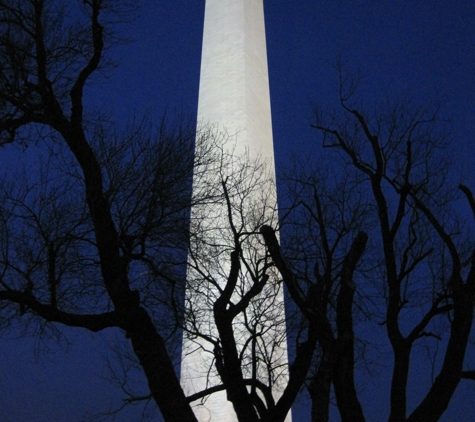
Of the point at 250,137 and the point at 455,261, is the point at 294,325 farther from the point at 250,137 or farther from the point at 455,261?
the point at 250,137

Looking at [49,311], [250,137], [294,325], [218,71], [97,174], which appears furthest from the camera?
[218,71]

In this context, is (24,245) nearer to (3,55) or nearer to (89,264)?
(89,264)

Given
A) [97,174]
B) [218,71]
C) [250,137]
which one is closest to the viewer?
[97,174]

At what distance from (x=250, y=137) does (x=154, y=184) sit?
9.39m

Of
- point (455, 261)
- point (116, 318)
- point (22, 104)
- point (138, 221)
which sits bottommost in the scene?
point (116, 318)

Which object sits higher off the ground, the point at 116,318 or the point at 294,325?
the point at 294,325

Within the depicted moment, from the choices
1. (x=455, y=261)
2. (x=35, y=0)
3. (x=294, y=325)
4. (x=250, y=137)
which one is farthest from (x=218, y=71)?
(x=455, y=261)

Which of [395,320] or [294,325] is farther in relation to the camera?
[294,325]

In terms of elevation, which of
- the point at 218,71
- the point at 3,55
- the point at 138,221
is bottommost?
the point at 138,221

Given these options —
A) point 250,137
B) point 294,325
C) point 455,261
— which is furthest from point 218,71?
point 455,261

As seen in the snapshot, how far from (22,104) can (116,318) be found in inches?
91.0

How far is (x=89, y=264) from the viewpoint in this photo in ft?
22.1

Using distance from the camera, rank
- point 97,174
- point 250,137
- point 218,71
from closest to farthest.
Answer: point 97,174, point 250,137, point 218,71

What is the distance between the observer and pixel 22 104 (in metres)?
6.94
